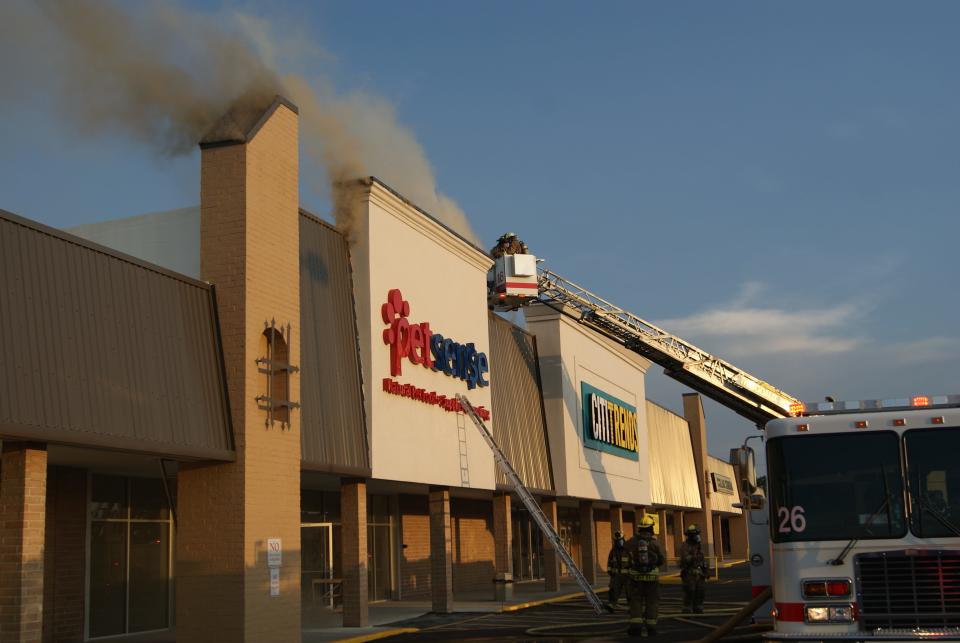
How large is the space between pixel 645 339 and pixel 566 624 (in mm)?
17271

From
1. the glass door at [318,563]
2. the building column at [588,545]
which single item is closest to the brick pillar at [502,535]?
the glass door at [318,563]

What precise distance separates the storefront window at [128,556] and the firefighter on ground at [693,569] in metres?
10.1

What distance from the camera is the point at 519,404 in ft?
102

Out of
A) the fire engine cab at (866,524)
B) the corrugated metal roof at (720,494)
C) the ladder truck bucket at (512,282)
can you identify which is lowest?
the fire engine cab at (866,524)

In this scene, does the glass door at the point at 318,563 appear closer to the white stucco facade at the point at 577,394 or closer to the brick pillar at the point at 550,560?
the brick pillar at the point at 550,560

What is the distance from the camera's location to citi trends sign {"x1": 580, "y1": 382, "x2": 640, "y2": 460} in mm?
35531

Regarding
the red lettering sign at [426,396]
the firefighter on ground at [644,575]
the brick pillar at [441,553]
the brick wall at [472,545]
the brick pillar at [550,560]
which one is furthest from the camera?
the brick wall at [472,545]

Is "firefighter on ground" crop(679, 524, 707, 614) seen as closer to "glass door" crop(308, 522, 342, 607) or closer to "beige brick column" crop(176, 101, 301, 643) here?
"glass door" crop(308, 522, 342, 607)

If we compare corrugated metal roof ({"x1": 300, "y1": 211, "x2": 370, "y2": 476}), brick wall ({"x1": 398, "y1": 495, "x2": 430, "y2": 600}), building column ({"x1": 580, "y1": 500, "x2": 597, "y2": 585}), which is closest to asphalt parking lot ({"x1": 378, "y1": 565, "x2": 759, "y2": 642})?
corrugated metal roof ({"x1": 300, "y1": 211, "x2": 370, "y2": 476})

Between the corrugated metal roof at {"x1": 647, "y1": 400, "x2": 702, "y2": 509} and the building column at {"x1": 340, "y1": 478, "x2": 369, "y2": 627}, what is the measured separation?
84.1 ft

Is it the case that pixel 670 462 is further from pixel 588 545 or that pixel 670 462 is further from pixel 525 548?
pixel 588 545

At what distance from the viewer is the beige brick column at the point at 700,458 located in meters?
57.1

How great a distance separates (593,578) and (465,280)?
13445 mm

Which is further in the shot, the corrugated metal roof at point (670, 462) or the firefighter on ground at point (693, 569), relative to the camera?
the corrugated metal roof at point (670, 462)
